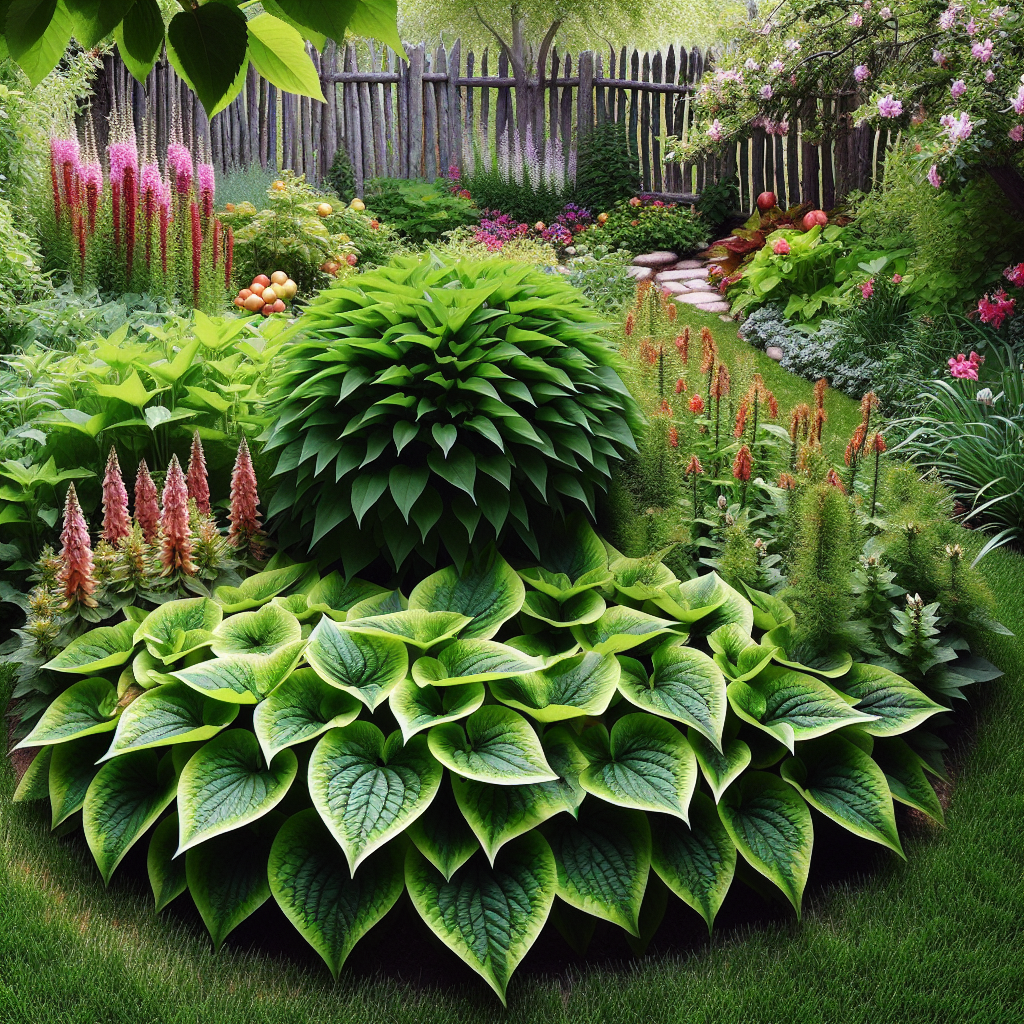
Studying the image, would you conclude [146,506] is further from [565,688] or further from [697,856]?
[697,856]

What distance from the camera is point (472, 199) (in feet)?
36.3

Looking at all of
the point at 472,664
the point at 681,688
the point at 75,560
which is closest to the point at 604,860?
the point at 681,688

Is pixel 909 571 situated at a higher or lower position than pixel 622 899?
higher

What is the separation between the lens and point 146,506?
2789 millimetres

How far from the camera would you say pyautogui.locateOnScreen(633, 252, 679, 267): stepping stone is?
9.38m

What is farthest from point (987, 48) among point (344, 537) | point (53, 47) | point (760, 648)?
point (53, 47)

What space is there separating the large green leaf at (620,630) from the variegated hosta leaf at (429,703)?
39 centimetres

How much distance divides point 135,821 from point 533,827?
0.94m

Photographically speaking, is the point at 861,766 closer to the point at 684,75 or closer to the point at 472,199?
the point at 472,199

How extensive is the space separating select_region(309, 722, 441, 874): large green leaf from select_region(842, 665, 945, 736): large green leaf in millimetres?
1155

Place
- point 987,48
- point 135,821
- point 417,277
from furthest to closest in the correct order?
point 987,48
point 417,277
point 135,821

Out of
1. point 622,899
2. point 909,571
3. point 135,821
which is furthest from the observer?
point 909,571

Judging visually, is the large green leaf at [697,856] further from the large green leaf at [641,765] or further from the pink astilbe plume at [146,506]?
the pink astilbe plume at [146,506]

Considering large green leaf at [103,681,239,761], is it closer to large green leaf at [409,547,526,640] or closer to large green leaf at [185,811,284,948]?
large green leaf at [185,811,284,948]
